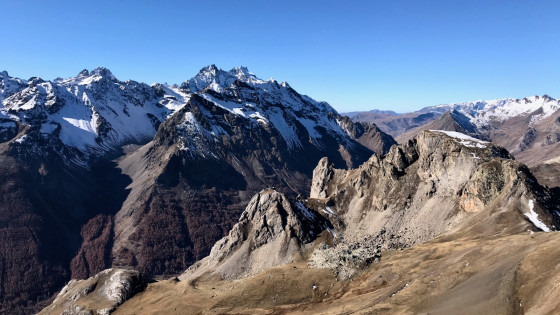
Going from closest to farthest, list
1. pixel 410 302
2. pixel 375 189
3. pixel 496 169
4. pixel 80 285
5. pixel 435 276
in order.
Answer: pixel 410 302 < pixel 435 276 < pixel 496 169 < pixel 80 285 < pixel 375 189

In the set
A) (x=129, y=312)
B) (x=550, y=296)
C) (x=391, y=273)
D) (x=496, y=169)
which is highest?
(x=496, y=169)

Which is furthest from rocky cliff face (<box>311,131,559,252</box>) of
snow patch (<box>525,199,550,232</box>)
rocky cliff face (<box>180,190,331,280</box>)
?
rocky cliff face (<box>180,190,331,280</box>)

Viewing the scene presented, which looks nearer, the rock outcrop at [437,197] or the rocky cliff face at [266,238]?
the rock outcrop at [437,197]

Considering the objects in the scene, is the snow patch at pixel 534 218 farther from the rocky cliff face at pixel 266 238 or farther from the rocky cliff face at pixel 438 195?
the rocky cliff face at pixel 266 238

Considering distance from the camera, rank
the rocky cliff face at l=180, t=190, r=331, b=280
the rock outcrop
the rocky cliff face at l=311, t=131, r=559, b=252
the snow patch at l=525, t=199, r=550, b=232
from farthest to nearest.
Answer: the rocky cliff face at l=180, t=190, r=331, b=280 < the rocky cliff face at l=311, t=131, r=559, b=252 < the rock outcrop < the snow patch at l=525, t=199, r=550, b=232

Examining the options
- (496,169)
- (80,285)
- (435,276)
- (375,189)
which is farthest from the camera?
(375,189)

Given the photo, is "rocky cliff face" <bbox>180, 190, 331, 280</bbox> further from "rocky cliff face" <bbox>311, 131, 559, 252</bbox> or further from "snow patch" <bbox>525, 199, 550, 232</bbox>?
"snow patch" <bbox>525, 199, 550, 232</bbox>

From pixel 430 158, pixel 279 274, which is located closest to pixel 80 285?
pixel 279 274

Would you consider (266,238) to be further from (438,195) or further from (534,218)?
(534,218)

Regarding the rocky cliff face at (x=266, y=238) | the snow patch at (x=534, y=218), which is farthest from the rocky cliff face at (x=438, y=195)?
the rocky cliff face at (x=266, y=238)

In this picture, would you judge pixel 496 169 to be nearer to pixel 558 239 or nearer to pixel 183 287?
pixel 558 239

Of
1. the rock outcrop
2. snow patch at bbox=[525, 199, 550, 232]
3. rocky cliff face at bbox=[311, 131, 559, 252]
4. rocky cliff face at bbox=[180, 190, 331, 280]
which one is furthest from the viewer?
rocky cliff face at bbox=[180, 190, 331, 280]
